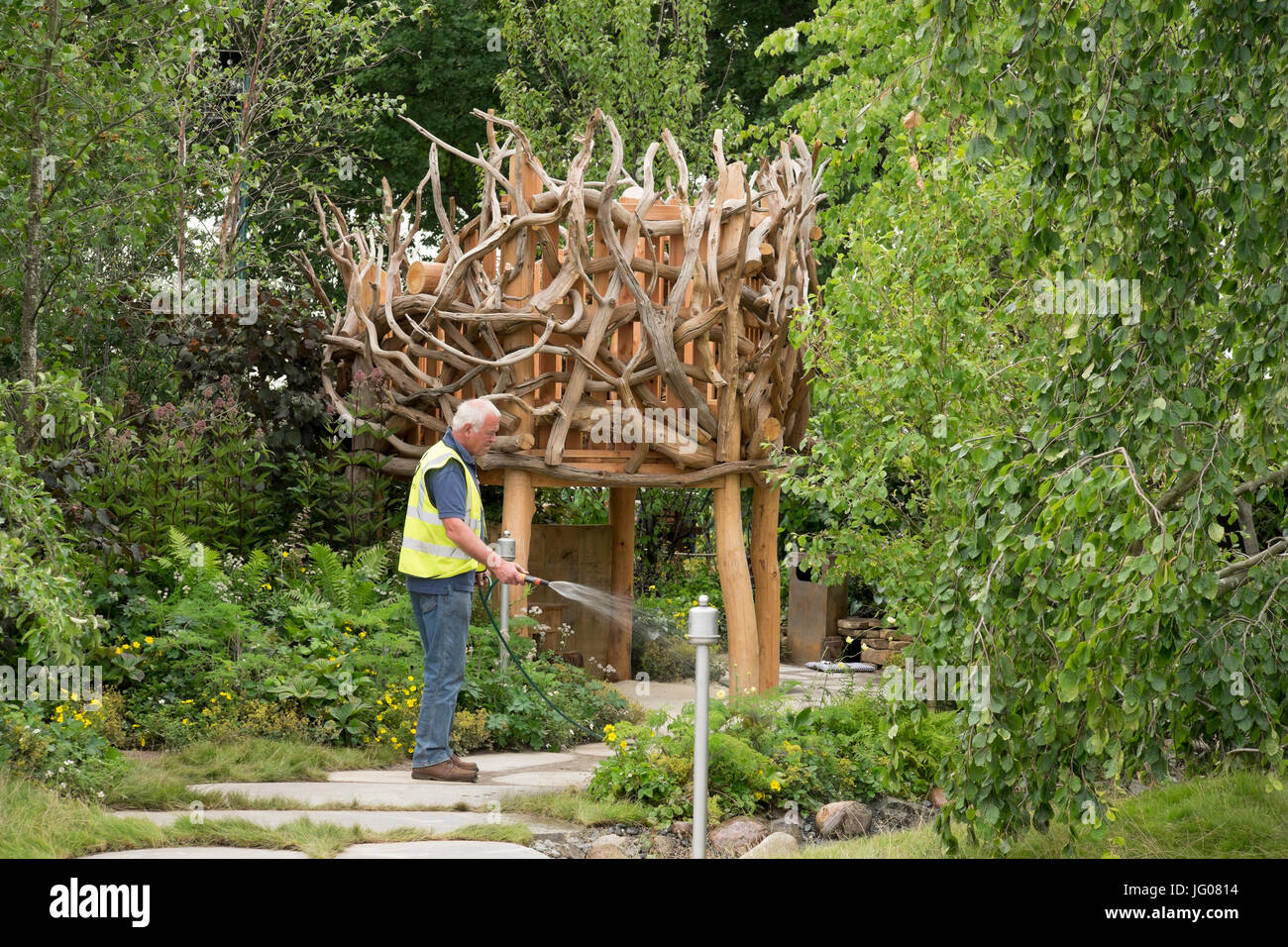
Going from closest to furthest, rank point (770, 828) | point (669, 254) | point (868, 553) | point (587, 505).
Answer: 1. point (770, 828)
2. point (868, 553)
3. point (669, 254)
4. point (587, 505)

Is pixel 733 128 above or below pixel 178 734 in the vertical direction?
above

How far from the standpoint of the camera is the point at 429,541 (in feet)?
20.1

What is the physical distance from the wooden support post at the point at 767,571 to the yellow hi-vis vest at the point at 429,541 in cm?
373

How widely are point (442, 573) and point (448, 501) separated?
0.36m

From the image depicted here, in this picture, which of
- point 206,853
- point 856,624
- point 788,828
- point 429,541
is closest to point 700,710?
point 788,828

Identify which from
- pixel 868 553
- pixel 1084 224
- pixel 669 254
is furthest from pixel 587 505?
pixel 1084 224

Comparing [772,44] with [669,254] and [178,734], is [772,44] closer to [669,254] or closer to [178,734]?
[669,254]

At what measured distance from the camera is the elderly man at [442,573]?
6.04m

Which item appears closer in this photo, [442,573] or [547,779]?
[442,573]

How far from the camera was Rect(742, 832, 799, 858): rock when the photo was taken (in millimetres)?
4996

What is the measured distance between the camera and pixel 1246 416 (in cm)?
371

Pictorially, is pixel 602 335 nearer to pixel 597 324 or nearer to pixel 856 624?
pixel 597 324

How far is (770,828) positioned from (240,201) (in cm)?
1009

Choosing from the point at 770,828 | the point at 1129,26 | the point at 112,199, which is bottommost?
the point at 770,828
